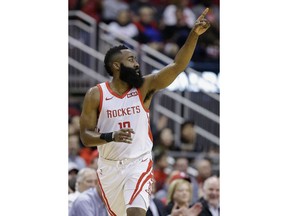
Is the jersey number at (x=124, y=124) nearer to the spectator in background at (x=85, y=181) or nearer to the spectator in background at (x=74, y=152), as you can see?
the spectator in background at (x=85, y=181)

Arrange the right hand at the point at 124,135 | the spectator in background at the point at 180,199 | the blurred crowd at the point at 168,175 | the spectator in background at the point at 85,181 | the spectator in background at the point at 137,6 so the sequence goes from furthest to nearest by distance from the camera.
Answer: the spectator in background at the point at 137,6 < the spectator in background at the point at 85,181 < the spectator in background at the point at 180,199 < the blurred crowd at the point at 168,175 < the right hand at the point at 124,135

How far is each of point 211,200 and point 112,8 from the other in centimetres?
937

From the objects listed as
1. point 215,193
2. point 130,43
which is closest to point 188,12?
point 130,43

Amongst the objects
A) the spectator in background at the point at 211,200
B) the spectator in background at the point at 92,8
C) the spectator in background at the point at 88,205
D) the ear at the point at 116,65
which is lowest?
the spectator in background at the point at 88,205

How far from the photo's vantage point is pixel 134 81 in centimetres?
841

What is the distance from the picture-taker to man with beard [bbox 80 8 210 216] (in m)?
8.33

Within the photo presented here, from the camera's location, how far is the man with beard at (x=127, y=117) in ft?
27.3

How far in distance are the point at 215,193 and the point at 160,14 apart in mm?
9484

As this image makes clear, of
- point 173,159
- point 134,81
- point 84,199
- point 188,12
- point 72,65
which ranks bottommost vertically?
point 84,199

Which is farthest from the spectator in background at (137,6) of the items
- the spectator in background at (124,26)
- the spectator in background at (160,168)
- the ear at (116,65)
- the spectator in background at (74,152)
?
the ear at (116,65)

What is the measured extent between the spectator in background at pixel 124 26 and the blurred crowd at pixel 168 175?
2.30 meters

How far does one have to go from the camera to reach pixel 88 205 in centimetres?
1019
